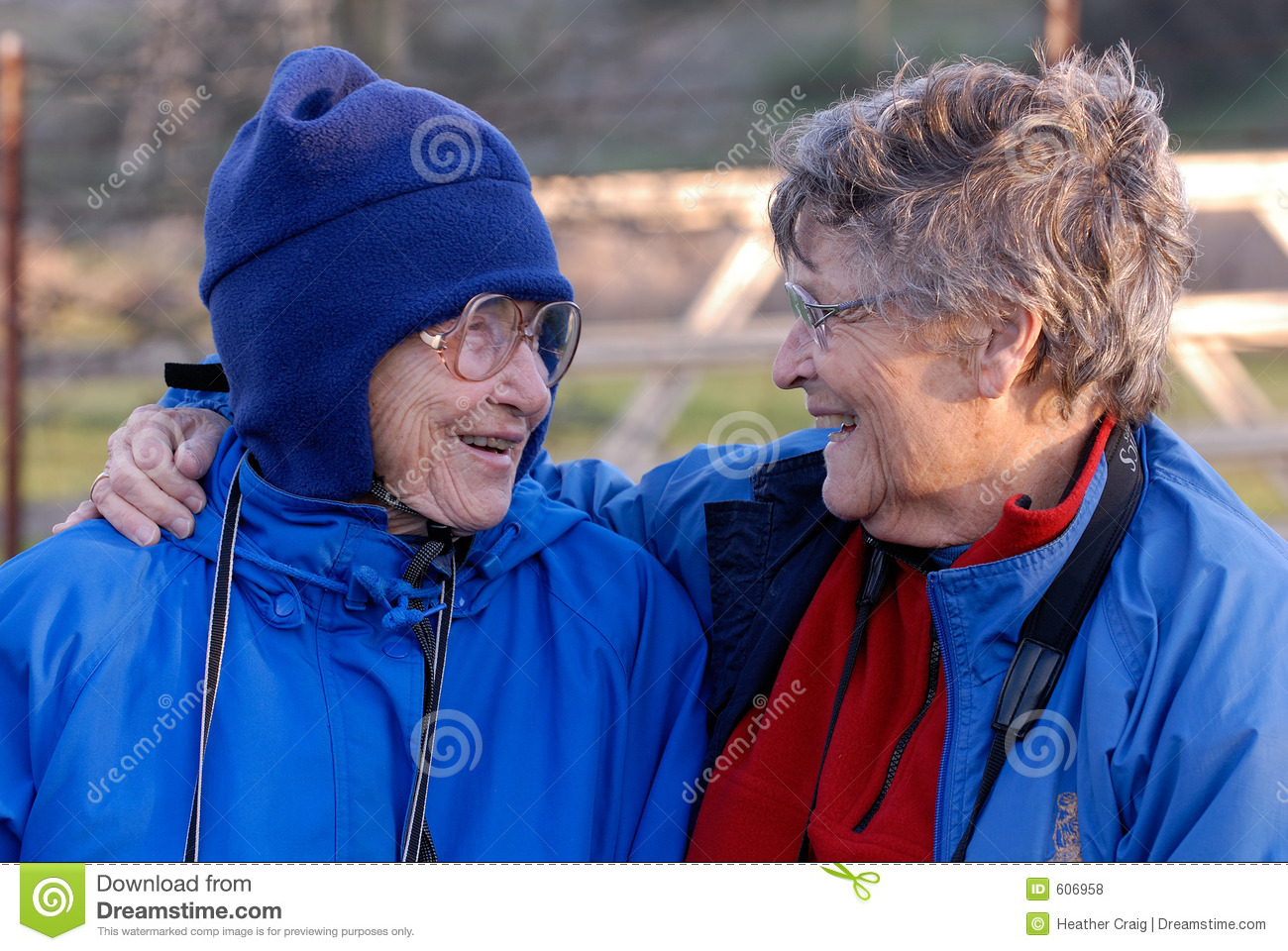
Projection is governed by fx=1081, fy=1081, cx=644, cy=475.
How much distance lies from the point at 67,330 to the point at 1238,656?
6278mm

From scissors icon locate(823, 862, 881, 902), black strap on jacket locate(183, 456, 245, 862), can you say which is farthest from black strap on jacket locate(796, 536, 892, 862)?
black strap on jacket locate(183, 456, 245, 862)

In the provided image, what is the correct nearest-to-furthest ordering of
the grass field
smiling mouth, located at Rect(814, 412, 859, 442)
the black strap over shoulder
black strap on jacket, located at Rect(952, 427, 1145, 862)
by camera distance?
1. black strap on jacket, located at Rect(952, 427, 1145, 862)
2. smiling mouth, located at Rect(814, 412, 859, 442)
3. the black strap over shoulder
4. the grass field

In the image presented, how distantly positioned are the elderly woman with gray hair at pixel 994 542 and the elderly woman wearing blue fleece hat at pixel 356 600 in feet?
0.76

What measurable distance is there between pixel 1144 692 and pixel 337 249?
138 centimetres

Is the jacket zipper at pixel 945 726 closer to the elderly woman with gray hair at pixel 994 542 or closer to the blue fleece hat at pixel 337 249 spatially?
the elderly woman with gray hair at pixel 994 542

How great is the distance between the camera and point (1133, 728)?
1.48 metres

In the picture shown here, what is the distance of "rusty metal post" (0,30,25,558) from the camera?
4.55m

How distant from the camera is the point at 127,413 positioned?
235 inches

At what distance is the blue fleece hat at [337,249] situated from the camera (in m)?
1.74

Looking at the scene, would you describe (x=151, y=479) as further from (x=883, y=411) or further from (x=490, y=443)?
(x=883, y=411)

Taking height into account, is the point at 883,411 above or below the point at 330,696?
above

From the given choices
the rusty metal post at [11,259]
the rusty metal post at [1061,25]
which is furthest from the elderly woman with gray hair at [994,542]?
the rusty metal post at [1061,25]

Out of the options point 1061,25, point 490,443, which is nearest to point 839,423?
point 490,443

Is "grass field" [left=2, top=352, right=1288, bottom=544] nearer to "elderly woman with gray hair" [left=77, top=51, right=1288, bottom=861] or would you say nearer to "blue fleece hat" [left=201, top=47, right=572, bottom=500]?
"elderly woman with gray hair" [left=77, top=51, right=1288, bottom=861]
